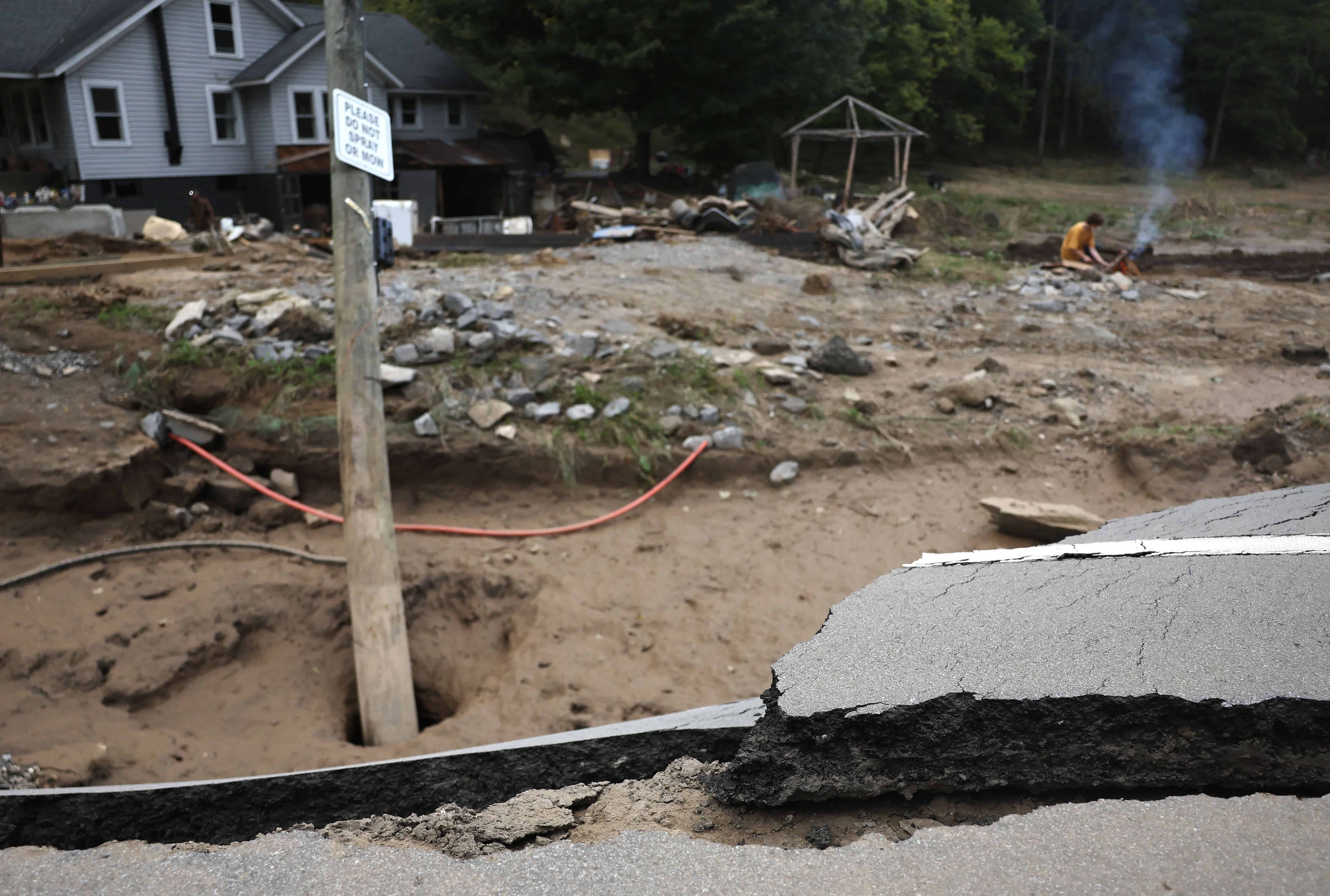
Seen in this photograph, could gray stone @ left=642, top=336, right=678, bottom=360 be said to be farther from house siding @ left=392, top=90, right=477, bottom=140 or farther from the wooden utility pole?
house siding @ left=392, top=90, right=477, bottom=140

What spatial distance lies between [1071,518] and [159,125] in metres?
19.8

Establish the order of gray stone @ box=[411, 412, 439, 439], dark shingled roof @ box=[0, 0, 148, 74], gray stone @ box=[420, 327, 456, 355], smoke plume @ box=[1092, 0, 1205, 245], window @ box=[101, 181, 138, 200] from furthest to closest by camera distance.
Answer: smoke plume @ box=[1092, 0, 1205, 245], window @ box=[101, 181, 138, 200], dark shingled roof @ box=[0, 0, 148, 74], gray stone @ box=[420, 327, 456, 355], gray stone @ box=[411, 412, 439, 439]

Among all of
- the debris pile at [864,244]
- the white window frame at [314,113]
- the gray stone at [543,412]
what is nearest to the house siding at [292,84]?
the white window frame at [314,113]

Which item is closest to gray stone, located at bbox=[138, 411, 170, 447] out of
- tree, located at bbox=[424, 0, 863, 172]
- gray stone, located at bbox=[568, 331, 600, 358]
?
gray stone, located at bbox=[568, 331, 600, 358]

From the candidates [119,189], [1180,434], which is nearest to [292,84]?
[119,189]

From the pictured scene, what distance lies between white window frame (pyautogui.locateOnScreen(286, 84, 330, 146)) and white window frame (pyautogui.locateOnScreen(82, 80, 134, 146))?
10.6ft

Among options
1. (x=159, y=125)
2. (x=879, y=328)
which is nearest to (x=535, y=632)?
(x=879, y=328)

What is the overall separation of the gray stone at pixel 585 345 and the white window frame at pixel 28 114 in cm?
1585

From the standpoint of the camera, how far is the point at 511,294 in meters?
9.45

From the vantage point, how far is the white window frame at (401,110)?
22578mm

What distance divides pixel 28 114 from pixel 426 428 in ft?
56.3

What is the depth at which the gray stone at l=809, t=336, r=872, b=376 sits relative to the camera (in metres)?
8.67

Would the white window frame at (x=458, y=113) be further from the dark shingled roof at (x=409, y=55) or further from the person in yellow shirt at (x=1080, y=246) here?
the person in yellow shirt at (x=1080, y=246)

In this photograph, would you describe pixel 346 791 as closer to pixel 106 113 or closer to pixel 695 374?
pixel 695 374
